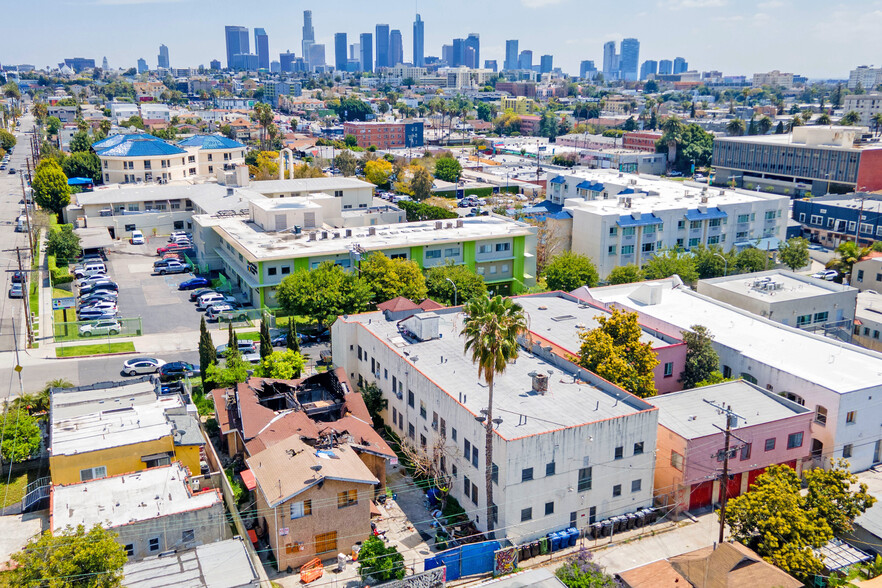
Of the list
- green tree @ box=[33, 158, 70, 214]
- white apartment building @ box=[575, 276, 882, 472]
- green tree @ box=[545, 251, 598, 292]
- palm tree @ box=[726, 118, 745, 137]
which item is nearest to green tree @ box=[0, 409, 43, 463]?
white apartment building @ box=[575, 276, 882, 472]

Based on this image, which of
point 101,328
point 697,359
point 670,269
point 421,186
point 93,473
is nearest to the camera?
point 93,473

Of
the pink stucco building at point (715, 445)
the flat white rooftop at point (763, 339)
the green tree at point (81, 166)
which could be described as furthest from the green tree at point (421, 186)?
the pink stucco building at point (715, 445)

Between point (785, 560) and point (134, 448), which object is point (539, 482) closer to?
point (785, 560)

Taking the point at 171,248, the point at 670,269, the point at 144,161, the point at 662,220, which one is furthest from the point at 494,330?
the point at 144,161

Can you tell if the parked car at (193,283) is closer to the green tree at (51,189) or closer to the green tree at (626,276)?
the green tree at (51,189)

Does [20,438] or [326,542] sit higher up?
[20,438]

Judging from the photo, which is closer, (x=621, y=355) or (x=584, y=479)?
(x=584, y=479)

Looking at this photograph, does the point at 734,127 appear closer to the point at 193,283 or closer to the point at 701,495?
the point at 193,283
